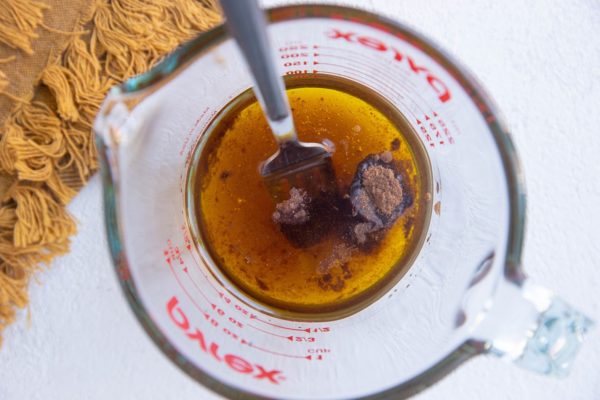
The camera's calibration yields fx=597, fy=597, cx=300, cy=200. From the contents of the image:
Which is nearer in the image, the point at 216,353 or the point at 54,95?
the point at 216,353

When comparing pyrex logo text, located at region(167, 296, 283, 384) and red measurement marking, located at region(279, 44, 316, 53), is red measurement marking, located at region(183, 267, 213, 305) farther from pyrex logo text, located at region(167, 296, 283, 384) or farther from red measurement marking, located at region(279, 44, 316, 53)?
red measurement marking, located at region(279, 44, 316, 53)

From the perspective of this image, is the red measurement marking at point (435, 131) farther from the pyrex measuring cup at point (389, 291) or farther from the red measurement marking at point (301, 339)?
the red measurement marking at point (301, 339)

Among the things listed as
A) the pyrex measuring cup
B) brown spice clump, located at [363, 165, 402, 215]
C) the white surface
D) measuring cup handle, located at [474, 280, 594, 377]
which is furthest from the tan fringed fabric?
measuring cup handle, located at [474, 280, 594, 377]

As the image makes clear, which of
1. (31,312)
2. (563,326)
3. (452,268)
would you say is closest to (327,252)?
(452,268)

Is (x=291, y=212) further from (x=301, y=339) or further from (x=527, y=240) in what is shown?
(x=527, y=240)

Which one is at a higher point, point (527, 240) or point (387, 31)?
point (387, 31)

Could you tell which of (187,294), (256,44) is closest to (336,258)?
(187,294)

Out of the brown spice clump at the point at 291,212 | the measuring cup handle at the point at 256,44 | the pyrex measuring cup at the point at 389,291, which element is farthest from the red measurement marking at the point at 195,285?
the measuring cup handle at the point at 256,44
